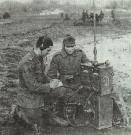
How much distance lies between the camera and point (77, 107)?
5.04 metres

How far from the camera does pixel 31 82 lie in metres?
4.62

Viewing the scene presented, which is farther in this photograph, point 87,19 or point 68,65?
point 87,19

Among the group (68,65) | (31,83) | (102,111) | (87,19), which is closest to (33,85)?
(31,83)

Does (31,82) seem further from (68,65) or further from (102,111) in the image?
(102,111)

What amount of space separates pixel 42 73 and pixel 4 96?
1.51 m

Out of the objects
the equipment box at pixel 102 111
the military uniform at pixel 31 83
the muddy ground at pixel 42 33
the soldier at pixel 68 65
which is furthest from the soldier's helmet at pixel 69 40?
the muddy ground at pixel 42 33

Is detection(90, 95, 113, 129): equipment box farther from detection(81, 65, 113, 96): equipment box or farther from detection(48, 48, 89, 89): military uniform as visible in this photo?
detection(48, 48, 89, 89): military uniform

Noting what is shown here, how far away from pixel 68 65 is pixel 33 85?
0.80 metres

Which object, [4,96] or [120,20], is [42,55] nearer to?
[4,96]

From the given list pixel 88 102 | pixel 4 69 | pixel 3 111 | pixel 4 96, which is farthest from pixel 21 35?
pixel 88 102

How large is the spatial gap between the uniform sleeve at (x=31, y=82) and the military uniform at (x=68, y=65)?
55 centimetres

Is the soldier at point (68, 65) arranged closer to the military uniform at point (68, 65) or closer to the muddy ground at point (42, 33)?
the military uniform at point (68, 65)

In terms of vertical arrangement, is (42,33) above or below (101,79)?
above

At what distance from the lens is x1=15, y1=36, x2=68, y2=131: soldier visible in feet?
15.2
